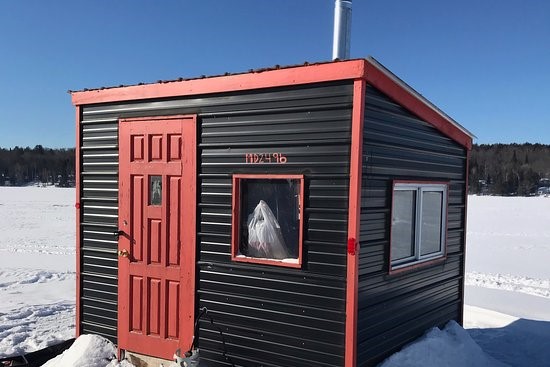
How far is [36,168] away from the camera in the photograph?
9000 centimetres

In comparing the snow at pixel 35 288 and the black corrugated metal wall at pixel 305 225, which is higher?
the black corrugated metal wall at pixel 305 225

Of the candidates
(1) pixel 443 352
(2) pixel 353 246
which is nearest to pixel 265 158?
(2) pixel 353 246

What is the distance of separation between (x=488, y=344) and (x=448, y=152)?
292cm

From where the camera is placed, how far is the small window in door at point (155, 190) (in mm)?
5383

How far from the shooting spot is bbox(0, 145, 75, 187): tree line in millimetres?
80213

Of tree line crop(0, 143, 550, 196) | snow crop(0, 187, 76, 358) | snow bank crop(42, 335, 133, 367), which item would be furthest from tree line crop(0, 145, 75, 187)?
snow bank crop(42, 335, 133, 367)

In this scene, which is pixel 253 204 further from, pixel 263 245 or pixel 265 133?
pixel 265 133

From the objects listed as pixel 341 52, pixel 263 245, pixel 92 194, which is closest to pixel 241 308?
pixel 263 245

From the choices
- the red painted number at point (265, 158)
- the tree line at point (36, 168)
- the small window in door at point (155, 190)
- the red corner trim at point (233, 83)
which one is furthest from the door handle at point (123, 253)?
the tree line at point (36, 168)

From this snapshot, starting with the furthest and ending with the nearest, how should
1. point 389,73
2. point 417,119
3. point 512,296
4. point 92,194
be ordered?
point 512,296, point 92,194, point 417,119, point 389,73

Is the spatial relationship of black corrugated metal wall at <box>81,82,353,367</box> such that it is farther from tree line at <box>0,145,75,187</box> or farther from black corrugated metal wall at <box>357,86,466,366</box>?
tree line at <box>0,145,75,187</box>

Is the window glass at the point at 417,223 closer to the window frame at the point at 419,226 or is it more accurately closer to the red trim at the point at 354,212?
the window frame at the point at 419,226

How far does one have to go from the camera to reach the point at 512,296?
33.8ft

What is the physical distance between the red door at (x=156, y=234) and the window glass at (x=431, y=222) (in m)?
2.65
